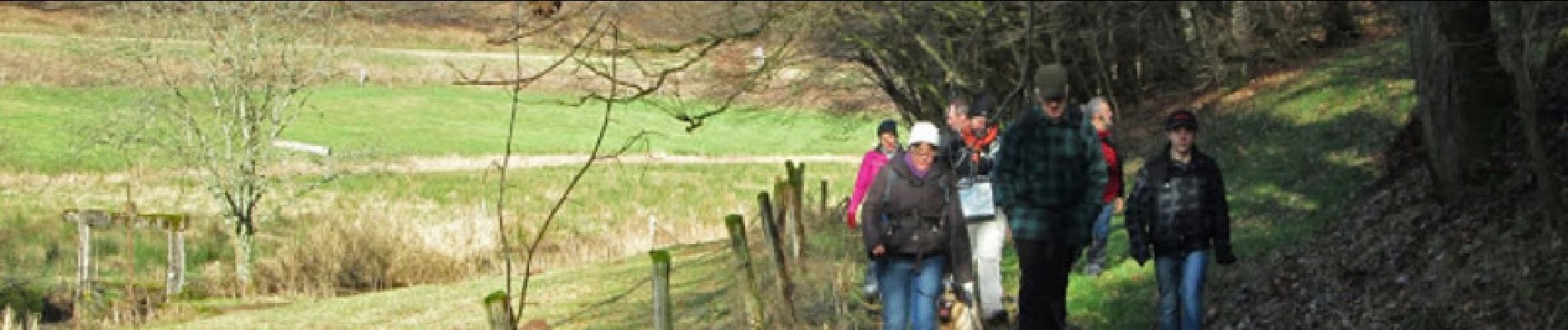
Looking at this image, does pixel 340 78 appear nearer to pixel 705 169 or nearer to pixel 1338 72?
pixel 705 169

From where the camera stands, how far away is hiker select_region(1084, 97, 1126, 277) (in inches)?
515

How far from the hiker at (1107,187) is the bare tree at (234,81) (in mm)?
22979

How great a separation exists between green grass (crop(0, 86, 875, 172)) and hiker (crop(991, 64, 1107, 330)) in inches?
1323

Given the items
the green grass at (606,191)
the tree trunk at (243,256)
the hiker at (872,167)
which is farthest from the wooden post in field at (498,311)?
the green grass at (606,191)

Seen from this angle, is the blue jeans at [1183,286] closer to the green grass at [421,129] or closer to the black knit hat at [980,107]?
the black knit hat at [980,107]

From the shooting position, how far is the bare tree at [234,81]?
36.3 m

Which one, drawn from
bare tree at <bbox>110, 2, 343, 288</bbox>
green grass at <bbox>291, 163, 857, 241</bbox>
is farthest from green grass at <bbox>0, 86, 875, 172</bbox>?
bare tree at <bbox>110, 2, 343, 288</bbox>

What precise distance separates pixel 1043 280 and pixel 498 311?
4.76 m

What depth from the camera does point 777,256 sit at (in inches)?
467

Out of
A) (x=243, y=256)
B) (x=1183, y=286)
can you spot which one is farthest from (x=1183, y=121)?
(x=243, y=256)

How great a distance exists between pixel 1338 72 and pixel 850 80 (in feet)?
23.2

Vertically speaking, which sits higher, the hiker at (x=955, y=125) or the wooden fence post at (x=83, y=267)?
the hiker at (x=955, y=125)

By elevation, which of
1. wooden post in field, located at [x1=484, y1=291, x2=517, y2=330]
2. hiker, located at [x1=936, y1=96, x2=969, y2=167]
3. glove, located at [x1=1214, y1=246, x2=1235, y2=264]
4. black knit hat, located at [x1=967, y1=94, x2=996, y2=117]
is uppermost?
black knit hat, located at [x1=967, y1=94, x2=996, y2=117]

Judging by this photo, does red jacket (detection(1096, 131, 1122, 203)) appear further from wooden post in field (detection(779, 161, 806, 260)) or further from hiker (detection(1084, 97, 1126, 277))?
wooden post in field (detection(779, 161, 806, 260))
